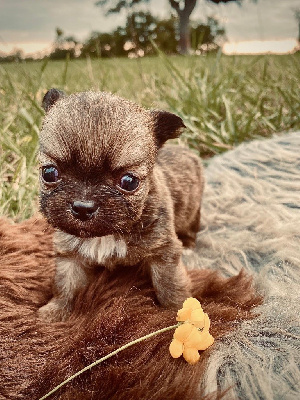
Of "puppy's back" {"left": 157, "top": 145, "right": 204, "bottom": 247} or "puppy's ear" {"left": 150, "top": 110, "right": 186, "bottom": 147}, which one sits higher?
"puppy's ear" {"left": 150, "top": 110, "right": 186, "bottom": 147}

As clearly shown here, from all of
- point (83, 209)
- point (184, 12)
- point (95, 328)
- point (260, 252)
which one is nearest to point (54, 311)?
point (95, 328)

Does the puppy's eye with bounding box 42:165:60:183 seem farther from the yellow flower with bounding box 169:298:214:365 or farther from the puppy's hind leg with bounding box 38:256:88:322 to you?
the yellow flower with bounding box 169:298:214:365

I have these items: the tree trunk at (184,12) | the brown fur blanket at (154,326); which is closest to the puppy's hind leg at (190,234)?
the brown fur blanket at (154,326)

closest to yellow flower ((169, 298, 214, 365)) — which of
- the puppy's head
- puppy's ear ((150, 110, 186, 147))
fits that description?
the puppy's head

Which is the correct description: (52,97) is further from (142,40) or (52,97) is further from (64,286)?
(142,40)

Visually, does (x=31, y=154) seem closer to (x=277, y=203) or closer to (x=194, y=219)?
(x=194, y=219)

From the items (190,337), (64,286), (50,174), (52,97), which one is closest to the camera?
(190,337)
